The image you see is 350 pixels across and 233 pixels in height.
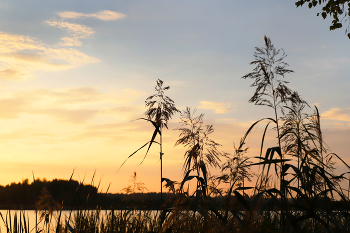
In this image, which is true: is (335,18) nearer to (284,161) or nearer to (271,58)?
(271,58)

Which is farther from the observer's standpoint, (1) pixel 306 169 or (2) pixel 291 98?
(2) pixel 291 98

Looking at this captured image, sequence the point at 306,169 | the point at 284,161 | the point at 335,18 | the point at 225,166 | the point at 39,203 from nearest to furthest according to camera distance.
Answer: the point at 284,161, the point at 306,169, the point at 39,203, the point at 225,166, the point at 335,18

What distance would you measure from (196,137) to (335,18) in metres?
6.23

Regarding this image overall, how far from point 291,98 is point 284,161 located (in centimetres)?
114

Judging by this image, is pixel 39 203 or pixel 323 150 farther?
pixel 323 150

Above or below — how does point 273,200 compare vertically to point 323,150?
below

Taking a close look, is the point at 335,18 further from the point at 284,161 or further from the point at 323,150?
the point at 284,161

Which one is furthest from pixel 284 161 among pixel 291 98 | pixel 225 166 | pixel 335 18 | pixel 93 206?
pixel 335 18

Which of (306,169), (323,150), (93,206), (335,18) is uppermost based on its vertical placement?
(335,18)

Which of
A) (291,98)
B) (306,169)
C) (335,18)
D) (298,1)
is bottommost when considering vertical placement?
(306,169)

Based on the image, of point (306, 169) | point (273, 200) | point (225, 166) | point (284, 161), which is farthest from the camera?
point (225, 166)

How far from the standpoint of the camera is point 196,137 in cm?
568

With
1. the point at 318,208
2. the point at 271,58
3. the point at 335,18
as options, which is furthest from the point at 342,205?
the point at 335,18

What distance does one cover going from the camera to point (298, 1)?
901 cm
